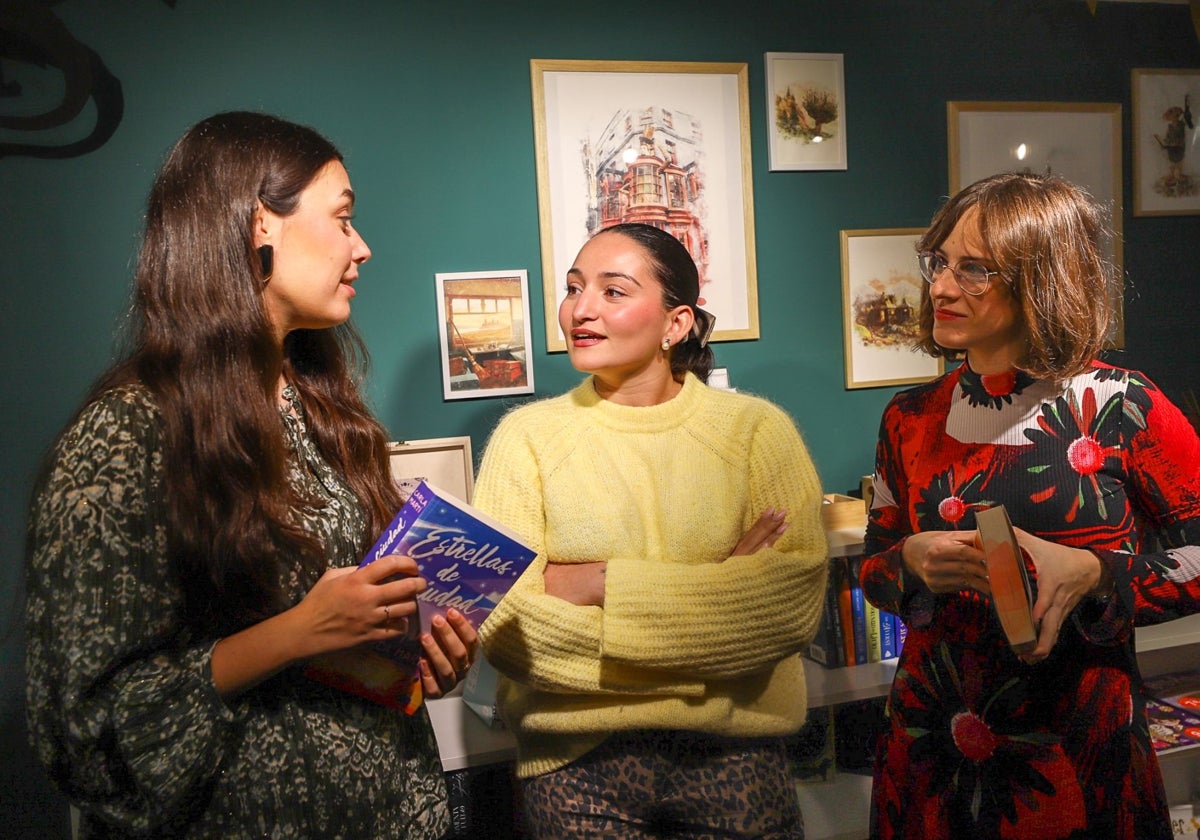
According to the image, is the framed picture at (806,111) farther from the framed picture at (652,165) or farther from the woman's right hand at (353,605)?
the woman's right hand at (353,605)

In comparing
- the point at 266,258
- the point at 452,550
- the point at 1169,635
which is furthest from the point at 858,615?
the point at 266,258

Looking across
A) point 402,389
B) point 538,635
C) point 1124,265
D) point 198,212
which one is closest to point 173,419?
point 198,212

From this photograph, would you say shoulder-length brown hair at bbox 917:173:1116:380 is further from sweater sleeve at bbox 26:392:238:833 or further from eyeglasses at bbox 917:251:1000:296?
sweater sleeve at bbox 26:392:238:833

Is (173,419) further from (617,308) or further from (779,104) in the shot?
(779,104)

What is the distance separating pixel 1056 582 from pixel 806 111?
1599 mm

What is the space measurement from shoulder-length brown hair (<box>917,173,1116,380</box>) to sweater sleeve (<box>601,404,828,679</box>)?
51cm

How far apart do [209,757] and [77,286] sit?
1.41 m

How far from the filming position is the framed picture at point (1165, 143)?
2676mm

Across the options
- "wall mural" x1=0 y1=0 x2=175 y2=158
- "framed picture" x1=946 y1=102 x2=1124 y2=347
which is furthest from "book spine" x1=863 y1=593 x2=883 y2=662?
"wall mural" x1=0 y1=0 x2=175 y2=158

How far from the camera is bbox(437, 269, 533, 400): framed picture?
2232 millimetres

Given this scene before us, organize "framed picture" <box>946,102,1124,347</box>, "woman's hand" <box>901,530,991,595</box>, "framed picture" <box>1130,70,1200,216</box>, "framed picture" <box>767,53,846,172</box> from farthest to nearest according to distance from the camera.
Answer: "framed picture" <box>1130,70,1200,216</box> → "framed picture" <box>946,102,1124,347</box> → "framed picture" <box>767,53,846,172</box> → "woman's hand" <box>901,530,991,595</box>

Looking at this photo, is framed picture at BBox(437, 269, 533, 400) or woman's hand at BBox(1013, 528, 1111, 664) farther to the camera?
framed picture at BBox(437, 269, 533, 400)

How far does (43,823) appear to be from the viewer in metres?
2.03

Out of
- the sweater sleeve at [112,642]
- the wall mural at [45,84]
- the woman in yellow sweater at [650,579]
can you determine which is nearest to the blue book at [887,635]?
the woman in yellow sweater at [650,579]
